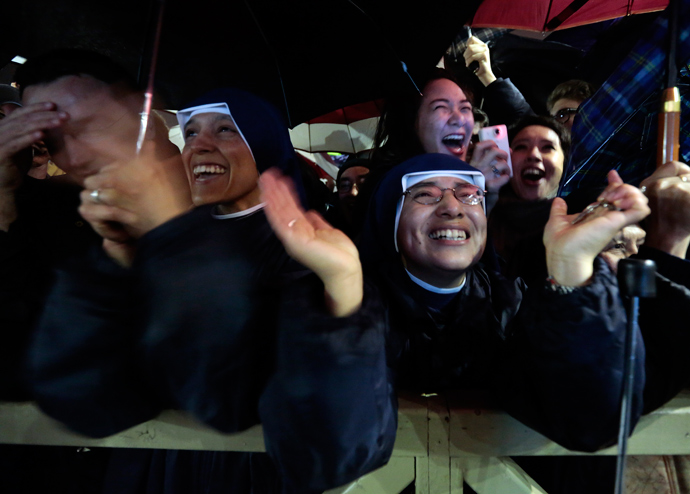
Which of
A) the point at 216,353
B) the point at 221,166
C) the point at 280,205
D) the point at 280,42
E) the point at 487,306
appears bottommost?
the point at 487,306

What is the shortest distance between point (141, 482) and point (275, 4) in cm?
199

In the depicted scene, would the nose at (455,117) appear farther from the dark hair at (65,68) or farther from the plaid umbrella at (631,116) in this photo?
the dark hair at (65,68)

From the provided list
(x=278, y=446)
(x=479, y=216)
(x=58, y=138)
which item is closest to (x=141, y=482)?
(x=278, y=446)

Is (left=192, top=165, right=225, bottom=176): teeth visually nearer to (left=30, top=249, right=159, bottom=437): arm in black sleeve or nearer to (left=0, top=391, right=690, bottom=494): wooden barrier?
(left=30, top=249, right=159, bottom=437): arm in black sleeve

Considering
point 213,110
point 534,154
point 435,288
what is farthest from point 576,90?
point 213,110

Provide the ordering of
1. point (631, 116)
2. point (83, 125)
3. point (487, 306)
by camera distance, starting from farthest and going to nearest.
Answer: point (631, 116) < point (487, 306) < point (83, 125)

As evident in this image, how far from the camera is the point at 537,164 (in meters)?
2.81

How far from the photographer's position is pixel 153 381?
4.35ft

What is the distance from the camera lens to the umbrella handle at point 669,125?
1565 millimetres

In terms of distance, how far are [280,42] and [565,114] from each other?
6.58 ft

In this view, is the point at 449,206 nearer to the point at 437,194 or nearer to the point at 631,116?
the point at 437,194

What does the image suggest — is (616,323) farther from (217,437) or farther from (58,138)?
(58,138)

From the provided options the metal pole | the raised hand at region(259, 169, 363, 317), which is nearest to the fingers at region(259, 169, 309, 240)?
the raised hand at region(259, 169, 363, 317)

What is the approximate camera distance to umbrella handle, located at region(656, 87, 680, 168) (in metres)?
1.57
